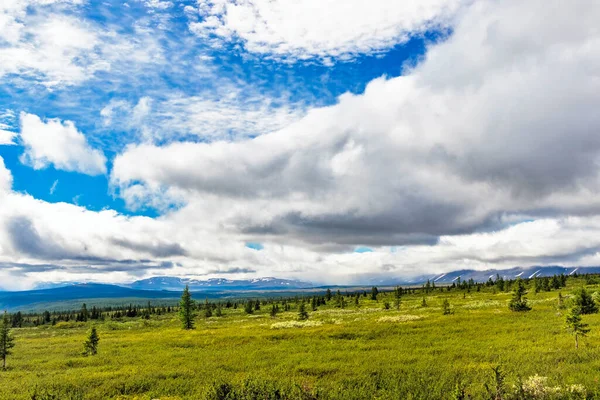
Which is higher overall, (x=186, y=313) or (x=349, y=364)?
(x=349, y=364)

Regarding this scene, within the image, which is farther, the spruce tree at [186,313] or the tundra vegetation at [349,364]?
the spruce tree at [186,313]

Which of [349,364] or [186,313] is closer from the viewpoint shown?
[349,364]

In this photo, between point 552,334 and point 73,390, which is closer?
point 73,390

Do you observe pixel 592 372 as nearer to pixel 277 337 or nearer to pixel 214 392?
pixel 214 392

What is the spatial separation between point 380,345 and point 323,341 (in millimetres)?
8020

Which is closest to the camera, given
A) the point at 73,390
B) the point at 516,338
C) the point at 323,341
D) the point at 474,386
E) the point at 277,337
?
the point at 474,386

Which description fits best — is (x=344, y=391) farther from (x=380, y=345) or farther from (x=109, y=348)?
(x=109, y=348)

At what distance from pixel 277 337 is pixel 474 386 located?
34431mm

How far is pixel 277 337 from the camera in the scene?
183 ft

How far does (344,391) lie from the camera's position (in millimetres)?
26094

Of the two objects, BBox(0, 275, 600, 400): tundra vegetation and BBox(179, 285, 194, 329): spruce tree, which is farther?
BBox(179, 285, 194, 329): spruce tree

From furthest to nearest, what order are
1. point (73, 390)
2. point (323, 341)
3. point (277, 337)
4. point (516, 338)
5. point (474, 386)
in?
point (277, 337) → point (323, 341) → point (516, 338) → point (73, 390) → point (474, 386)

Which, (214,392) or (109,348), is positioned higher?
(214,392)

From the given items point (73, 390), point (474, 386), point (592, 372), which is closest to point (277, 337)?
point (73, 390)
